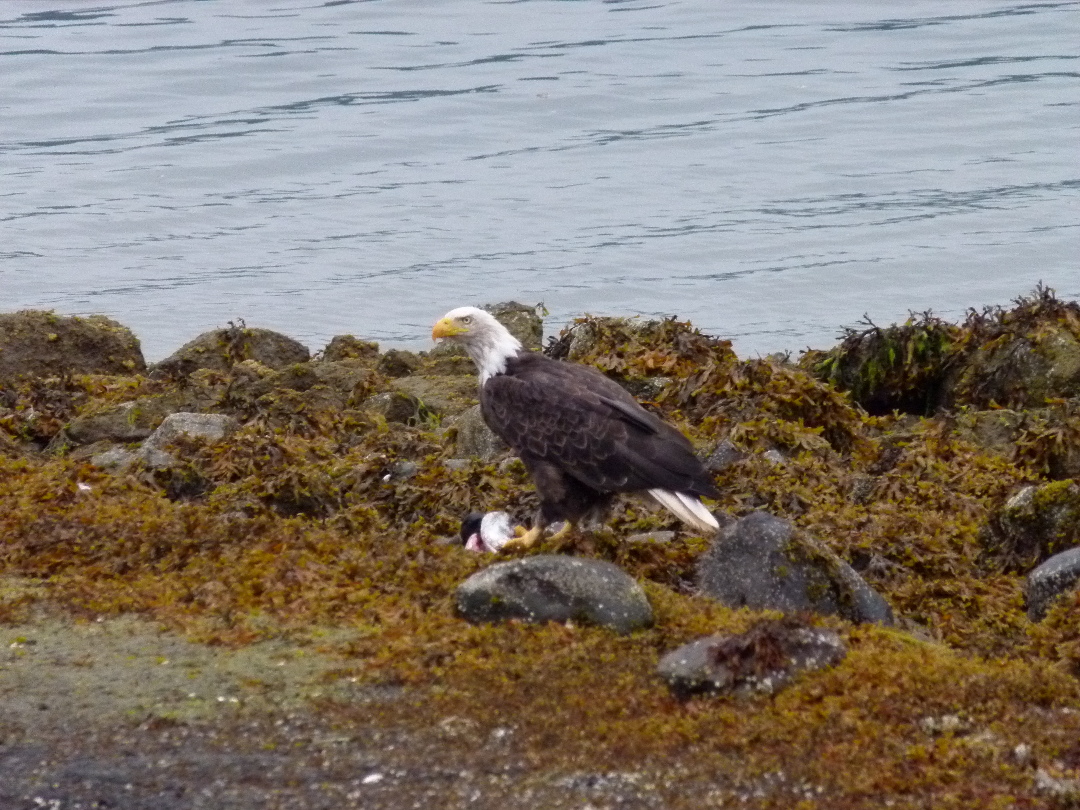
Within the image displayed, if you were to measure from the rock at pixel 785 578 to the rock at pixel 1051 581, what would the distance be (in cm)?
51

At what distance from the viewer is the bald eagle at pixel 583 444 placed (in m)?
6.34

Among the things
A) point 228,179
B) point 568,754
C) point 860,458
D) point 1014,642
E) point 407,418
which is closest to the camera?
point 568,754

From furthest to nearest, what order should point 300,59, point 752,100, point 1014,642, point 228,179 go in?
point 300,59 → point 752,100 → point 228,179 → point 1014,642

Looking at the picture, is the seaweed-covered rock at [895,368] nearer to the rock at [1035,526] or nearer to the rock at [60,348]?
the rock at [1035,526]

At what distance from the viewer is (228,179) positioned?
22516 millimetres

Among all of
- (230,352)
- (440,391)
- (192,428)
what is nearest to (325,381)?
(440,391)

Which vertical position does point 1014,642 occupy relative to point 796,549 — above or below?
below

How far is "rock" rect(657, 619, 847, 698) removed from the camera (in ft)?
15.7

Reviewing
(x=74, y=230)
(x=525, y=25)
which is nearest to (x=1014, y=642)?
(x=74, y=230)

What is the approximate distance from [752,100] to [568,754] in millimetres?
22811

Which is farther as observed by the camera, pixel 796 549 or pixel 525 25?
pixel 525 25

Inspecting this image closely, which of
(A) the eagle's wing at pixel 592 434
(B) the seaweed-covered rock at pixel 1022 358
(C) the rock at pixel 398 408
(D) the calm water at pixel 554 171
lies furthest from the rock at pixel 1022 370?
(D) the calm water at pixel 554 171

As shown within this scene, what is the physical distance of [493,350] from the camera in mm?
7070

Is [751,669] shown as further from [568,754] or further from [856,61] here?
[856,61]
